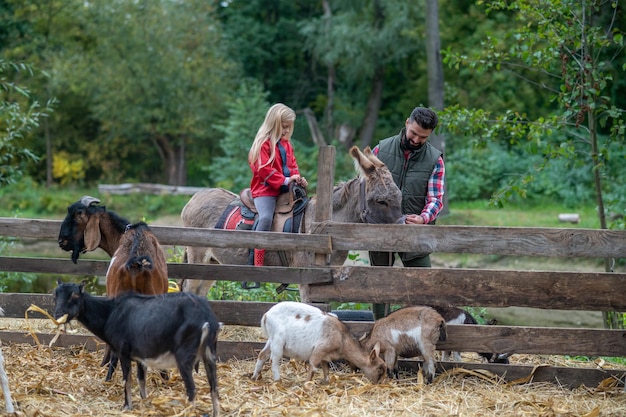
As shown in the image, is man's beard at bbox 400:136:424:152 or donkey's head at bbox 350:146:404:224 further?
man's beard at bbox 400:136:424:152

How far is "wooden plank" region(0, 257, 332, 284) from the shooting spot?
6.74 meters

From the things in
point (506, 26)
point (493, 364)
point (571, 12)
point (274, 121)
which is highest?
point (506, 26)

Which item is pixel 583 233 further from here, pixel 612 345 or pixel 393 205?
pixel 393 205

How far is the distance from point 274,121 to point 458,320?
247 cm

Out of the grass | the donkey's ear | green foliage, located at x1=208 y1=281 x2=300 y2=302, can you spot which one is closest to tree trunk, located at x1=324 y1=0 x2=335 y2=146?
the grass

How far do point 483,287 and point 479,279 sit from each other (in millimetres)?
72

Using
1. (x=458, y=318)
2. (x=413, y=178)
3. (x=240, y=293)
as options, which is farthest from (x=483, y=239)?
(x=240, y=293)

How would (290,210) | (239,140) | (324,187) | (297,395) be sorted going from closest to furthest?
1. (297,395)
2. (324,187)
3. (290,210)
4. (239,140)

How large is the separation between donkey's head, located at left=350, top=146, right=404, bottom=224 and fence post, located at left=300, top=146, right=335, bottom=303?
395mm

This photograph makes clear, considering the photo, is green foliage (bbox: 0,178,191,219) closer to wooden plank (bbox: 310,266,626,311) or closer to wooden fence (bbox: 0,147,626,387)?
wooden fence (bbox: 0,147,626,387)

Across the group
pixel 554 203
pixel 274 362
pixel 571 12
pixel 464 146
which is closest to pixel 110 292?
pixel 274 362

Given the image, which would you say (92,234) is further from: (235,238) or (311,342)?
(311,342)

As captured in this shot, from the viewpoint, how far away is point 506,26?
2686 cm

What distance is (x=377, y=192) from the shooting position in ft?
23.0
